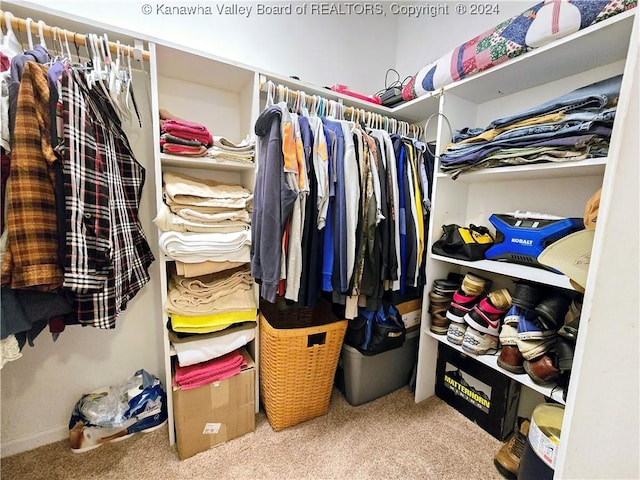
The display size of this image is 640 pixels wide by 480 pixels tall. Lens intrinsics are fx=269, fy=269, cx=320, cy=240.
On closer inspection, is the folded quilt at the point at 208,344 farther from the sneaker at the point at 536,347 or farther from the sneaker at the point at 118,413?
the sneaker at the point at 536,347

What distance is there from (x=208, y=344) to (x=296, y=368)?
417mm

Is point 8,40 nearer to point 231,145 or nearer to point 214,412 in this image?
point 231,145

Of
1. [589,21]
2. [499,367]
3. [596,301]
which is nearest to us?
[596,301]

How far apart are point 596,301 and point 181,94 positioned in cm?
161

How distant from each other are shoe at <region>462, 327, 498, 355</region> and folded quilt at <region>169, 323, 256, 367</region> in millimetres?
1023

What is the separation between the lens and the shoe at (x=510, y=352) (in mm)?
1099

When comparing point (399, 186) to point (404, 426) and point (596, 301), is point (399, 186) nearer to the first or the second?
point (596, 301)

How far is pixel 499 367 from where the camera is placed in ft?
3.75

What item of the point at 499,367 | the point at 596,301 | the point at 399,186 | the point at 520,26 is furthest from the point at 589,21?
the point at 499,367

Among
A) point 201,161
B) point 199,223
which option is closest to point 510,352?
point 199,223

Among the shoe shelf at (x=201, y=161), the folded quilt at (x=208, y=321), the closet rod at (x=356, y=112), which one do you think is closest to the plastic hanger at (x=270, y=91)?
the closet rod at (x=356, y=112)

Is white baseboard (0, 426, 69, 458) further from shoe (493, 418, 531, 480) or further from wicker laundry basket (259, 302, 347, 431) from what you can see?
shoe (493, 418, 531, 480)

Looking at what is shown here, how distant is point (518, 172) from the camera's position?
3.72 ft

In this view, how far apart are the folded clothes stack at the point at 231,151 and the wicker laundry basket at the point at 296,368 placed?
0.76 m
